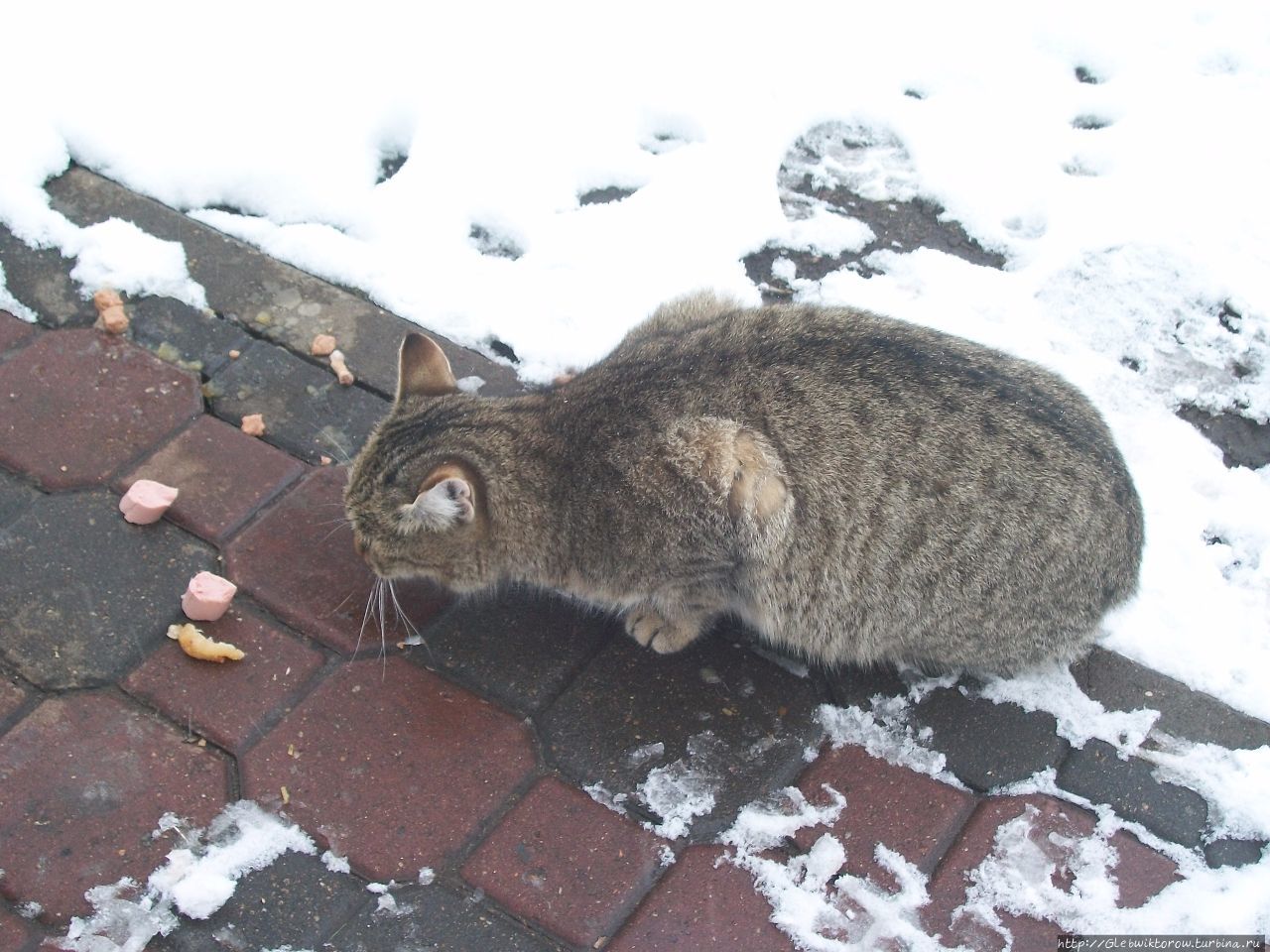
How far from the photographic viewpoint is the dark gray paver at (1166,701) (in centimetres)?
319

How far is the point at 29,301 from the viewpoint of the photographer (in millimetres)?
3840

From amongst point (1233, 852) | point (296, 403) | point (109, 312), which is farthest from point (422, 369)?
point (1233, 852)

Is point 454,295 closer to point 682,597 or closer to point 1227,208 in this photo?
point 682,597

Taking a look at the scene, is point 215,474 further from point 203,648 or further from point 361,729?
point 361,729

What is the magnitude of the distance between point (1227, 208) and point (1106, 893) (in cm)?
281

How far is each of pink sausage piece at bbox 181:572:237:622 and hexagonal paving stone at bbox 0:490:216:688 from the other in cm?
7

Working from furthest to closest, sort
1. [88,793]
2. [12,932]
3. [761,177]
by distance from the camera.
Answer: [761,177] < [88,793] < [12,932]

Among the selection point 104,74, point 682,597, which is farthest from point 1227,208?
point 104,74

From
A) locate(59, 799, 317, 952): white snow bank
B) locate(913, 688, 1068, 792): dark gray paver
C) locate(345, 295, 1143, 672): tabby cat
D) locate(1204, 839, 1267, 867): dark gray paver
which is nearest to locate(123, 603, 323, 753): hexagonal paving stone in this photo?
locate(59, 799, 317, 952): white snow bank

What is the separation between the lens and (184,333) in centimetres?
384

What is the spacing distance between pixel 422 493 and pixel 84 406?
4.06 feet

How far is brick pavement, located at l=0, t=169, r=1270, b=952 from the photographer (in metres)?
2.73

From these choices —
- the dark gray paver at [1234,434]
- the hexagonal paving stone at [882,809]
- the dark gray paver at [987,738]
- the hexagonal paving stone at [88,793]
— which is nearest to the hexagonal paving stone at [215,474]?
the hexagonal paving stone at [88,793]

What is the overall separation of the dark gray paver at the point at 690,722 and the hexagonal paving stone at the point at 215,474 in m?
1.02
